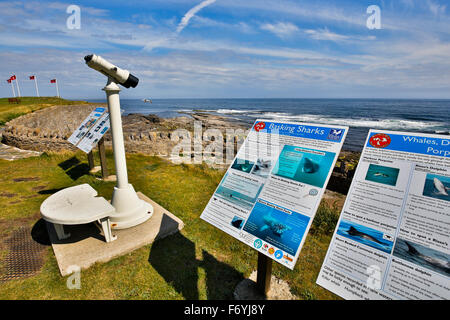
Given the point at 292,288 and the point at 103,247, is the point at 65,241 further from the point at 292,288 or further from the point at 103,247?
the point at 292,288

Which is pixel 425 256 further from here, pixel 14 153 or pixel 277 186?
pixel 14 153

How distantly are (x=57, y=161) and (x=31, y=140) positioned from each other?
3829 millimetres

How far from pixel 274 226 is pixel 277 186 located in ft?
1.66

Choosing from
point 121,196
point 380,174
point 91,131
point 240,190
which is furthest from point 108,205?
point 380,174

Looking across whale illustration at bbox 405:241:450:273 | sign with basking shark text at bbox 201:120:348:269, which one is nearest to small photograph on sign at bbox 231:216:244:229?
sign with basking shark text at bbox 201:120:348:269

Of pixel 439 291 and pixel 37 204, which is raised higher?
pixel 439 291

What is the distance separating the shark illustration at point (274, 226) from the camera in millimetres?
2500

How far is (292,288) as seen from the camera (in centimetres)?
389

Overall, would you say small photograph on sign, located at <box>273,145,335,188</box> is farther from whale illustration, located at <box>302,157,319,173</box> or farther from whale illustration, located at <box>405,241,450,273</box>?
whale illustration, located at <box>405,241,450,273</box>

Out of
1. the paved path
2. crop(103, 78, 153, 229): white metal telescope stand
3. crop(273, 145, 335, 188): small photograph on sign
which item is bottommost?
the paved path

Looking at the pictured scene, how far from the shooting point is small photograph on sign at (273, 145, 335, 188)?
2549 mm

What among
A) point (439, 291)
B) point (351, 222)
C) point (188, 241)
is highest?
point (351, 222)

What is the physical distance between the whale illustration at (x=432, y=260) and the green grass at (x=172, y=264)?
2.43 meters
